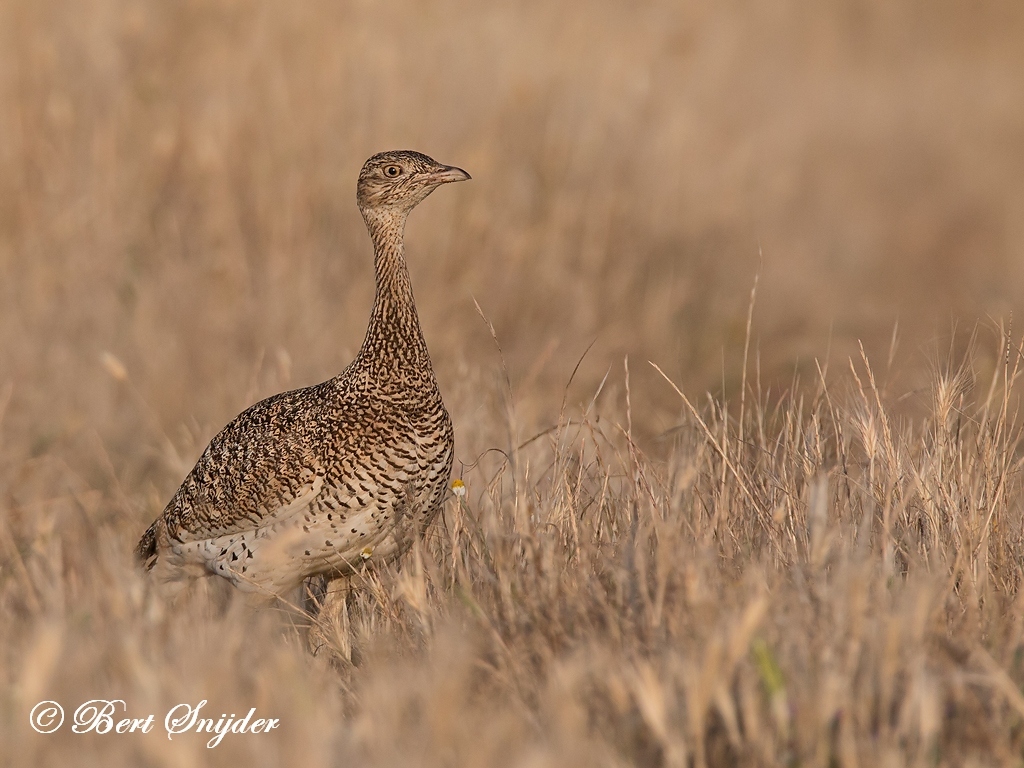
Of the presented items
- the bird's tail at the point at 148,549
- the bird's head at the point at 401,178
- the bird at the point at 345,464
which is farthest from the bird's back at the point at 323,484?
the bird's head at the point at 401,178

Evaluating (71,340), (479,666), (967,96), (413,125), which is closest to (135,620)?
(479,666)

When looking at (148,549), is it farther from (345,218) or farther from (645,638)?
(345,218)

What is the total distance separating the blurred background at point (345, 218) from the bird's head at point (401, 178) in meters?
1.15

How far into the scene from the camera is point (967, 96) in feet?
44.7

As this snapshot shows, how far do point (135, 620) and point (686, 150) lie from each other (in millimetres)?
6014

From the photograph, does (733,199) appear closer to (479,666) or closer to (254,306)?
(254,306)

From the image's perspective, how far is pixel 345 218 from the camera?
705 cm

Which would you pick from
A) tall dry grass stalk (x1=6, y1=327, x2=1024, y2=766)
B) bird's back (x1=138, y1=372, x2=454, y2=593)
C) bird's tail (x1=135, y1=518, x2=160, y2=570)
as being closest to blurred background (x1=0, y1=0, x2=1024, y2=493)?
bird's tail (x1=135, y1=518, x2=160, y2=570)

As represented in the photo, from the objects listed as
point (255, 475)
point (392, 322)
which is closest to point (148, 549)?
point (255, 475)

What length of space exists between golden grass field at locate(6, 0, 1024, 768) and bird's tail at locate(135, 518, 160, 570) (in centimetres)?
18

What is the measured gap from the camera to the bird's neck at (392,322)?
3834 mm

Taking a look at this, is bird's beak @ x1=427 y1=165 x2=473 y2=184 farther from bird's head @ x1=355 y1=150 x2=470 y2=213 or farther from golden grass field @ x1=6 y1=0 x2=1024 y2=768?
golden grass field @ x1=6 y1=0 x2=1024 y2=768

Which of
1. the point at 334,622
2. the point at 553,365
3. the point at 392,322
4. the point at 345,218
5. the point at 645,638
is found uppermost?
the point at 392,322

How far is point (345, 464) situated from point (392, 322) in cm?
49
